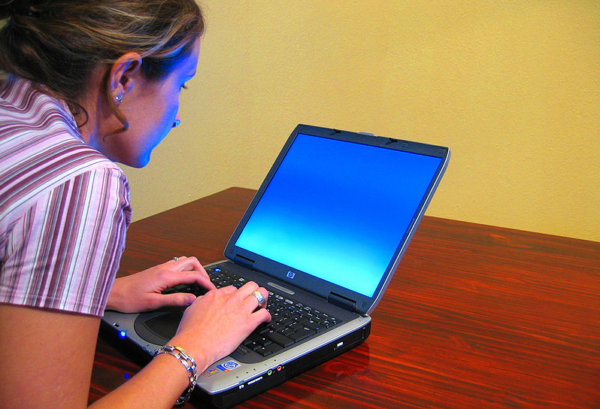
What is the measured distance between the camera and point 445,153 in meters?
0.82

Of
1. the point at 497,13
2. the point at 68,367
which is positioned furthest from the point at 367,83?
the point at 68,367

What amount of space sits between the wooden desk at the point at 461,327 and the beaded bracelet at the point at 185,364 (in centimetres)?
6

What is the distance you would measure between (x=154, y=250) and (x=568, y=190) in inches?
60.4

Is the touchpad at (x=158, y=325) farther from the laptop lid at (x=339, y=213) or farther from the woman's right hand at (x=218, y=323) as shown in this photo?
the laptop lid at (x=339, y=213)

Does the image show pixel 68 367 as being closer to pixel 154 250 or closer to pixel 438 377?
pixel 438 377

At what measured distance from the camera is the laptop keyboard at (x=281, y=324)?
2.17 feet

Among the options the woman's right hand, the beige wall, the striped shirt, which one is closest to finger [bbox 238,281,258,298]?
the woman's right hand

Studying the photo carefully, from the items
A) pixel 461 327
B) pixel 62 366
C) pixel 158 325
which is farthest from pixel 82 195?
pixel 461 327

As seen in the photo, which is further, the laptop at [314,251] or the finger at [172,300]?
the finger at [172,300]

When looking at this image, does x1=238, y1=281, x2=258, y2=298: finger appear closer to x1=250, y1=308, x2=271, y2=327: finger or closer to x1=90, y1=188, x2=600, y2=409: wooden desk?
x1=250, y1=308, x2=271, y2=327: finger

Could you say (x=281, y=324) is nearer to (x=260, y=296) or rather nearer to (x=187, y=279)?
(x=260, y=296)

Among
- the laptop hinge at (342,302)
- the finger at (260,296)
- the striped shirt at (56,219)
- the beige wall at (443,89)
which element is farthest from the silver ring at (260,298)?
the beige wall at (443,89)

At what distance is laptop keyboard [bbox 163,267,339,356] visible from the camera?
0.66 meters

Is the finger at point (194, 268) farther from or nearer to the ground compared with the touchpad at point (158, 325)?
farther from the ground
